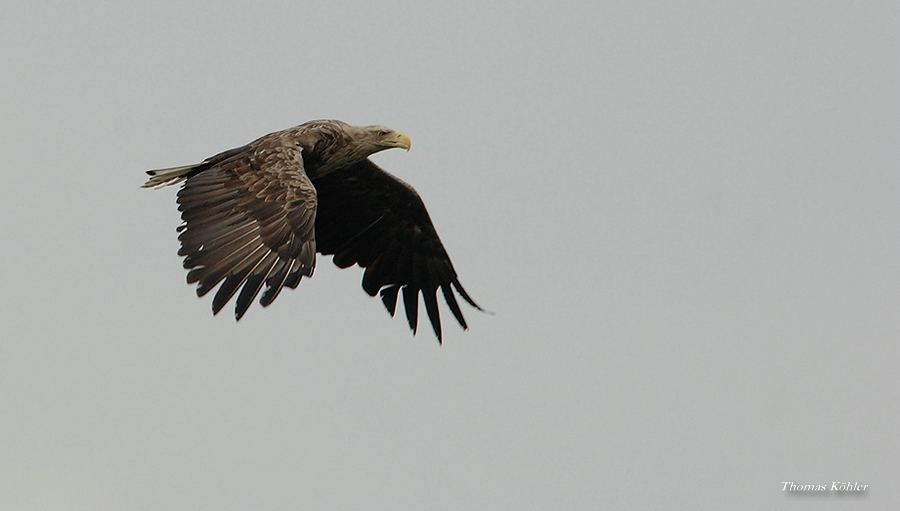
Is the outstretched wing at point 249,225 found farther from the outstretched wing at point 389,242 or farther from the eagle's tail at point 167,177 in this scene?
the outstretched wing at point 389,242

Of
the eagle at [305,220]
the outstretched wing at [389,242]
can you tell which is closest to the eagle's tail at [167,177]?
the eagle at [305,220]

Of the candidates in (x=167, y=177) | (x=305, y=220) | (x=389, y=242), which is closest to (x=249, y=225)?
(x=305, y=220)

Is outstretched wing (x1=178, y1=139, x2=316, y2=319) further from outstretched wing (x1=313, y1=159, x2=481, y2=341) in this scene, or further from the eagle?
outstretched wing (x1=313, y1=159, x2=481, y2=341)

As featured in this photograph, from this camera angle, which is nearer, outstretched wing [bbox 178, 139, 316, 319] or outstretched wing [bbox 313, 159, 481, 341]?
outstretched wing [bbox 178, 139, 316, 319]

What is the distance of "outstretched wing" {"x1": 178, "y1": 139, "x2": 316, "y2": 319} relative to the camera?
13.0 meters

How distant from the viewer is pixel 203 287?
12867mm

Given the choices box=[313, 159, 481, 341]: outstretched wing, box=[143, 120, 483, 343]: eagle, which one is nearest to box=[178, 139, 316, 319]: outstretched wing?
box=[143, 120, 483, 343]: eagle

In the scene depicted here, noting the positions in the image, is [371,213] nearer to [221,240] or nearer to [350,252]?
[350,252]

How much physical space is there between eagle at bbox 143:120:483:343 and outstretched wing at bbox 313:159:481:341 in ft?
0.04

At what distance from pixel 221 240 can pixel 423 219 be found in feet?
14.5

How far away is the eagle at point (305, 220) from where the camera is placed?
13.1m

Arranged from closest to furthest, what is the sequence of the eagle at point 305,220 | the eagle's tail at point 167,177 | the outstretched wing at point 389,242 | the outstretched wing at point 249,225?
the outstretched wing at point 249,225 → the eagle at point 305,220 → the eagle's tail at point 167,177 → the outstretched wing at point 389,242

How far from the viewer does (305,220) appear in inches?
534

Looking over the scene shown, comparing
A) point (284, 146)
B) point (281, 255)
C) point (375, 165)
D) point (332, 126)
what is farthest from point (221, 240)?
point (375, 165)
